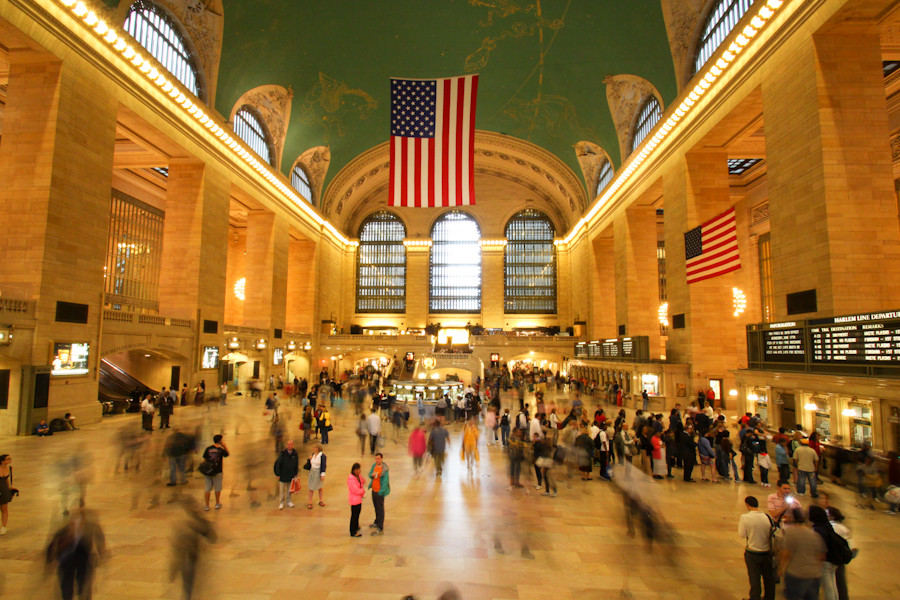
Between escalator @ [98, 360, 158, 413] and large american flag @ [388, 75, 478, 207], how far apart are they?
11.8 metres

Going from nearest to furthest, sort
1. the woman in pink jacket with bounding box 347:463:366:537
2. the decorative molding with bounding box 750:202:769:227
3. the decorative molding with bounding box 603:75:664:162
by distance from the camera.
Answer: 1. the woman in pink jacket with bounding box 347:463:366:537
2. the decorative molding with bounding box 603:75:664:162
3. the decorative molding with bounding box 750:202:769:227

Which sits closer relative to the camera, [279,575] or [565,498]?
[279,575]

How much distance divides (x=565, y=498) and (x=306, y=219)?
28.2 m

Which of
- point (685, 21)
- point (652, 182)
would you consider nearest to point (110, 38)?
point (685, 21)

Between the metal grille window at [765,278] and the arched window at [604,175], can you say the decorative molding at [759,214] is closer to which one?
the metal grille window at [765,278]

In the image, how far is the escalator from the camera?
16.8m

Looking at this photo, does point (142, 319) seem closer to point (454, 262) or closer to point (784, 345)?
point (784, 345)

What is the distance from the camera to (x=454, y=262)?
42156 mm

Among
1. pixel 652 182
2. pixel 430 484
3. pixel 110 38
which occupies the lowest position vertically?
pixel 430 484

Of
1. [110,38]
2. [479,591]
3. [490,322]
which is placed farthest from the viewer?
[490,322]

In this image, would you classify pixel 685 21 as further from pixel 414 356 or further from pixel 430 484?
pixel 414 356

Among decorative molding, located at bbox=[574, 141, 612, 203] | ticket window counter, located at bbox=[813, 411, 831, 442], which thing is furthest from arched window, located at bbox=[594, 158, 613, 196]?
ticket window counter, located at bbox=[813, 411, 831, 442]

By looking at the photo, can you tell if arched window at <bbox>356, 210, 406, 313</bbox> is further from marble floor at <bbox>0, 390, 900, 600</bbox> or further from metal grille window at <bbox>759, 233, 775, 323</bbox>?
marble floor at <bbox>0, 390, 900, 600</bbox>

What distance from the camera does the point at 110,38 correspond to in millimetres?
14391
